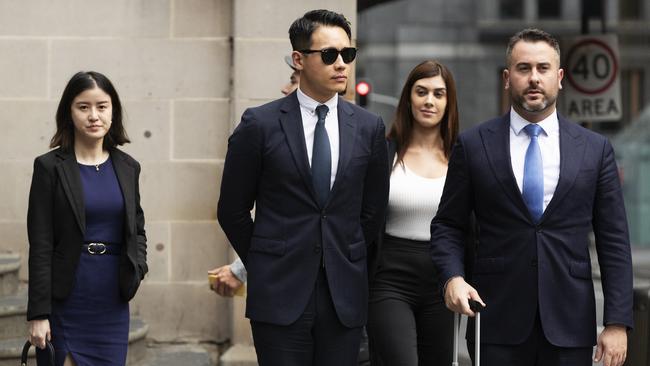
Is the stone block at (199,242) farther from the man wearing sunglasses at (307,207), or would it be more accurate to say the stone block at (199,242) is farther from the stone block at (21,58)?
the man wearing sunglasses at (307,207)

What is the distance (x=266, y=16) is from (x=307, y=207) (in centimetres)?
388

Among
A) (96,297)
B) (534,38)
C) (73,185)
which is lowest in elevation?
(96,297)

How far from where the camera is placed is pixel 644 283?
4938 mm

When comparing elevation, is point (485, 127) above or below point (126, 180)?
above

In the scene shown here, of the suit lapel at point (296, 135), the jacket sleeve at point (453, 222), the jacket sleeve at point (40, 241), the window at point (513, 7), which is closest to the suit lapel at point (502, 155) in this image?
the jacket sleeve at point (453, 222)

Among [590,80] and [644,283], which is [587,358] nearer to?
[644,283]

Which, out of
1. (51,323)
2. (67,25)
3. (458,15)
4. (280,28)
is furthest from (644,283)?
(458,15)

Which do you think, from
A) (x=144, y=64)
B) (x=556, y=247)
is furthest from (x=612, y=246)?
(x=144, y=64)

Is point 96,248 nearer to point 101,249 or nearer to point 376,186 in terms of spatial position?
point 101,249

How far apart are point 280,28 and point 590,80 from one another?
6.24m

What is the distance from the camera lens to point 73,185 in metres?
5.16

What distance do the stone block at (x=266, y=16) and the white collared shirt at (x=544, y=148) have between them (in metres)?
3.86

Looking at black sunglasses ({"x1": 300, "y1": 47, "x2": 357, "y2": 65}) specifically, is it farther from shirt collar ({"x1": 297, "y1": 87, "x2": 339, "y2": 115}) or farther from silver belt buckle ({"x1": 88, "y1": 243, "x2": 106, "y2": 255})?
silver belt buckle ({"x1": 88, "y1": 243, "x2": 106, "y2": 255})

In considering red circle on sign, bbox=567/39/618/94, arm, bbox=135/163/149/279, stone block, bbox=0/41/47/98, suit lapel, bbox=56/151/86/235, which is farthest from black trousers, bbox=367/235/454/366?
red circle on sign, bbox=567/39/618/94
